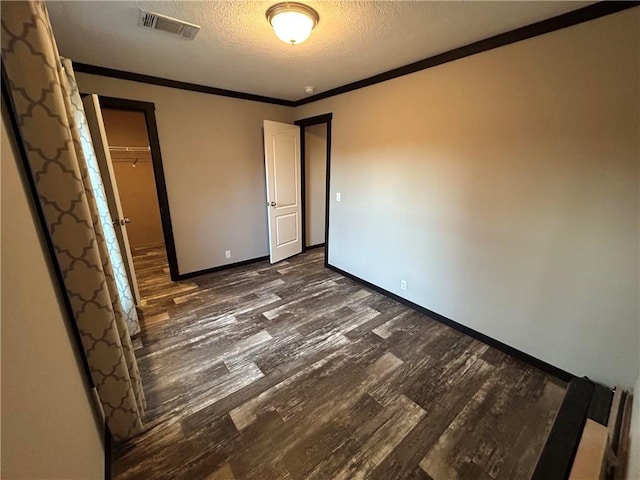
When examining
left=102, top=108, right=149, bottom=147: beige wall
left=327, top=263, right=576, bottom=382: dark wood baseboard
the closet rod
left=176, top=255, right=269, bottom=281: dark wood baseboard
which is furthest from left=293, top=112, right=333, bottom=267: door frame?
the closet rod

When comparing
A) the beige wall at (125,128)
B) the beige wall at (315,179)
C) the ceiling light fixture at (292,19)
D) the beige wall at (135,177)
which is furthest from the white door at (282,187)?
the beige wall at (125,128)

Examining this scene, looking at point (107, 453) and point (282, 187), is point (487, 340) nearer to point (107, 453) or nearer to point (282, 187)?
point (107, 453)

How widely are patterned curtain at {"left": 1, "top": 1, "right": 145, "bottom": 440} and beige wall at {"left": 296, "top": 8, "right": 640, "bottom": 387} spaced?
246 centimetres

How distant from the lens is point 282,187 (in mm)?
4016

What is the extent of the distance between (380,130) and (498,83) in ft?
3.59

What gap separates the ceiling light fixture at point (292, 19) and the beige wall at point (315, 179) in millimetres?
2618

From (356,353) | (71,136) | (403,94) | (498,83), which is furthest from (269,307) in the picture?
(498,83)

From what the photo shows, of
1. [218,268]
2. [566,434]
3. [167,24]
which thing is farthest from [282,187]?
[566,434]

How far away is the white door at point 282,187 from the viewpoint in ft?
12.3

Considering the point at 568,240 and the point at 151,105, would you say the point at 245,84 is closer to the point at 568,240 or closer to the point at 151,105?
the point at 151,105

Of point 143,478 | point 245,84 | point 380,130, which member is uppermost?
point 245,84

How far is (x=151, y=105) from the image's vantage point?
115 inches

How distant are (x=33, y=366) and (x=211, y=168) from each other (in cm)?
305

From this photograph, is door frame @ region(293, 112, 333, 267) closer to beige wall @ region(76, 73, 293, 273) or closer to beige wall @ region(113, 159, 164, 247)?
beige wall @ region(76, 73, 293, 273)
